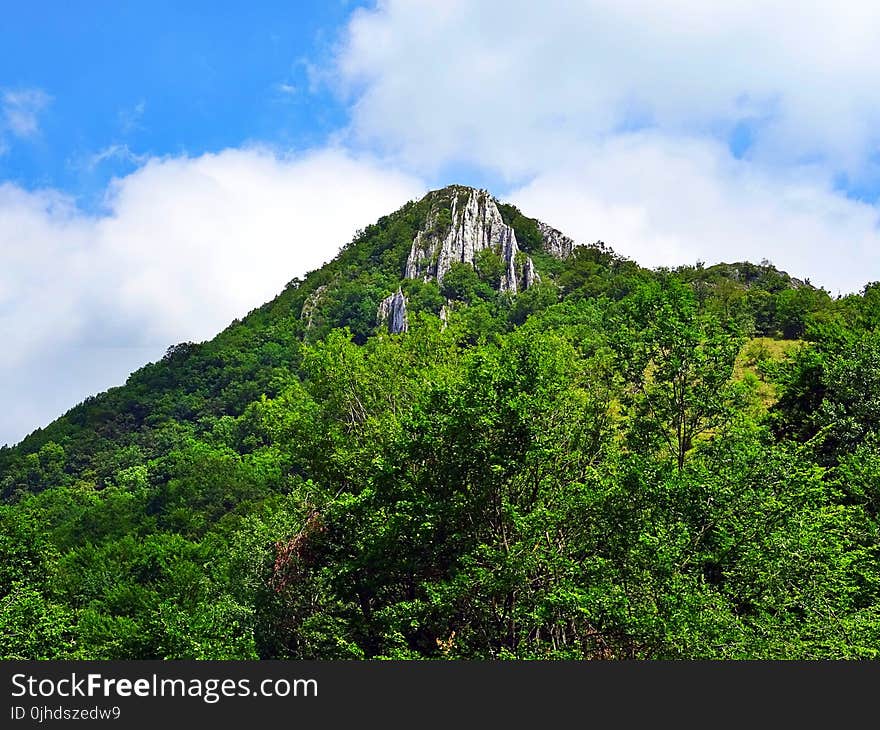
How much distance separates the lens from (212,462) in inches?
4235

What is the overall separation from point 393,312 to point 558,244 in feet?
202

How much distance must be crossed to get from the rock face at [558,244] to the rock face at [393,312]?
49078mm

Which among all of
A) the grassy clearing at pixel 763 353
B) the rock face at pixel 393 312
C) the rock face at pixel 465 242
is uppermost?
the rock face at pixel 465 242

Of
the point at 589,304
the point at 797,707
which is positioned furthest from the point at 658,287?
the point at 589,304

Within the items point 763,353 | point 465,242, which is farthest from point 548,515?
point 465,242

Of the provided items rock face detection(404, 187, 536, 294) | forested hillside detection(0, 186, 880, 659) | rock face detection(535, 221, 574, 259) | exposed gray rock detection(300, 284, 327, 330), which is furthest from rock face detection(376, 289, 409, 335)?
forested hillside detection(0, 186, 880, 659)

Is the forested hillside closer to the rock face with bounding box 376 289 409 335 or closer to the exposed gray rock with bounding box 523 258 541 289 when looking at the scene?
the rock face with bounding box 376 289 409 335

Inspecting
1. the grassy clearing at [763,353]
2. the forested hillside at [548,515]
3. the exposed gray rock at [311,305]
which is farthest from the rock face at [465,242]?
the forested hillside at [548,515]

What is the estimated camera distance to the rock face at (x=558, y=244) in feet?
623

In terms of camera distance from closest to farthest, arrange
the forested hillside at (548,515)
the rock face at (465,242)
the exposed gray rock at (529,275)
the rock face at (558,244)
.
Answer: the forested hillside at (548,515) < the exposed gray rock at (529,275) < the rock face at (465,242) < the rock face at (558,244)

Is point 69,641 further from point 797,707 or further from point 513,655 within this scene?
point 797,707

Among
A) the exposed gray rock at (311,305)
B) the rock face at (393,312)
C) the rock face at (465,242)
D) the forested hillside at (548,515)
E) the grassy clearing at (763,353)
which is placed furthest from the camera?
the rock face at (465,242)

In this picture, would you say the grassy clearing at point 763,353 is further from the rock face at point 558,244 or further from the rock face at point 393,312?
the rock face at point 558,244

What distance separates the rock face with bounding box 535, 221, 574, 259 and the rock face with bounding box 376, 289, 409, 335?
49078 mm
